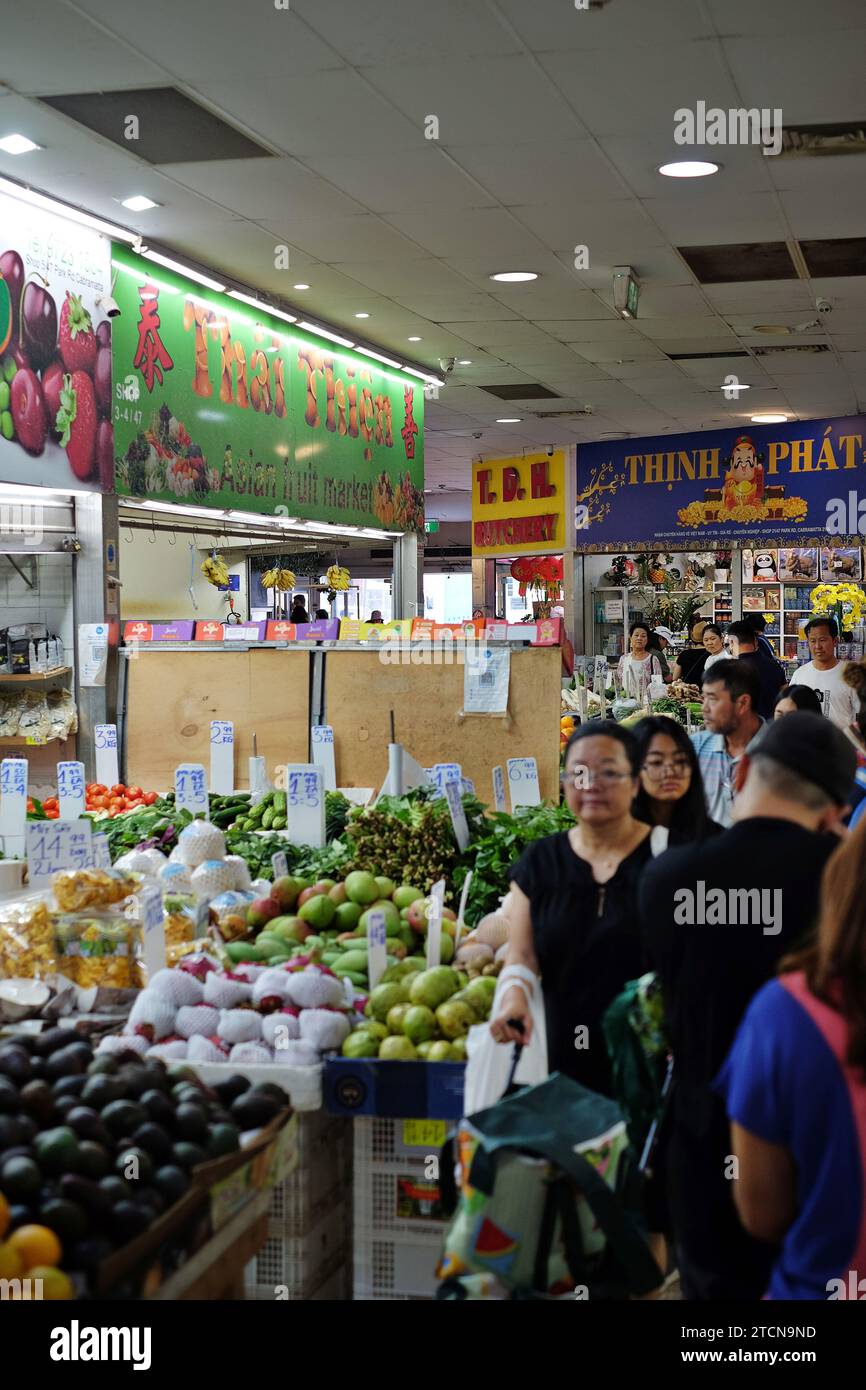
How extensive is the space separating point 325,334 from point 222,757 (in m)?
4.90

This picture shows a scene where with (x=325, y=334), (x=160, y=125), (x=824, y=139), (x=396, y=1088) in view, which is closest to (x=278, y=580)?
(x=325, y=334)

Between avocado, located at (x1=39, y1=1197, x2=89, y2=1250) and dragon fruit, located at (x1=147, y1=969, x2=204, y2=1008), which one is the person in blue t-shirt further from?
dragon fruit, located at (x1=147, y1=969, x2=204, y2=1008)

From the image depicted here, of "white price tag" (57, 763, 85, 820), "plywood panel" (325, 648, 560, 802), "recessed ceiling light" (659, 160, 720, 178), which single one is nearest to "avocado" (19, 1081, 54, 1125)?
"white price tag" (57, 763, 85, 820)

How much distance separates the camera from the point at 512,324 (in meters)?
9.82

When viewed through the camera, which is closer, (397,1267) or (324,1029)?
(397,1267)

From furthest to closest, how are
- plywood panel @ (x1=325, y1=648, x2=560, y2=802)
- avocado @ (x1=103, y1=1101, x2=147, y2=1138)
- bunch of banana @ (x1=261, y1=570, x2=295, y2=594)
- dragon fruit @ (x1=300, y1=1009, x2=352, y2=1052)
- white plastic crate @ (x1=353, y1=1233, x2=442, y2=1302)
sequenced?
bunch of banana @ (x1=261, y1=570, x2=295, y2=594) → plywood panel @ (x1=325, y1=648, x2=560, y2=802) → dragon fruit @ (x1=300, y1=1009, x2=352, y2=1052) → white plastic crate @ (x1=353, y1=1233, x2=442, y2=1302) → avocado @ (x1=103, y1=1101, x2=147, y2=1138)

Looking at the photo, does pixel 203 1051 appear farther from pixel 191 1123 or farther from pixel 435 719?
pixel 435 719

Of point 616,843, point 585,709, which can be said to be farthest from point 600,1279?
point 585,709

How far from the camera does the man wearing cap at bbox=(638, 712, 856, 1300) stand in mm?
2152

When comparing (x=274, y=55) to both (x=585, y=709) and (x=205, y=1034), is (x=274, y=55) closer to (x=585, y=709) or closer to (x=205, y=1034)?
(x=205, y=1034)

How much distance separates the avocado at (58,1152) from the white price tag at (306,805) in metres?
2.49

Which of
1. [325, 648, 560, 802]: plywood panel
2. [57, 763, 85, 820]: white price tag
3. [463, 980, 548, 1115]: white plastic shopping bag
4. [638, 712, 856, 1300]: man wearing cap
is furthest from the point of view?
[325, 648, 560, 802]: plywood panel

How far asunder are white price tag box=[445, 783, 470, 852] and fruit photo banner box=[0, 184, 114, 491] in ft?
11.2

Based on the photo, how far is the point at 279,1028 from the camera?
304cm
